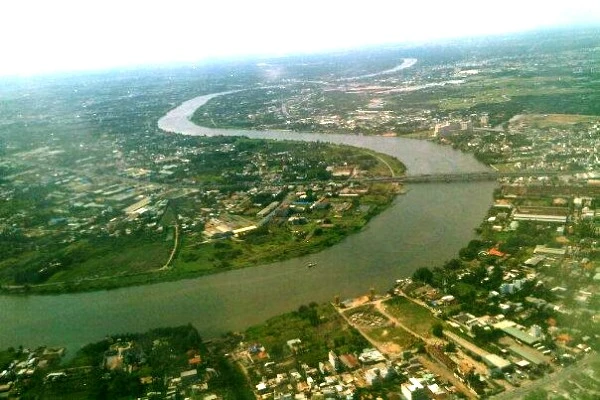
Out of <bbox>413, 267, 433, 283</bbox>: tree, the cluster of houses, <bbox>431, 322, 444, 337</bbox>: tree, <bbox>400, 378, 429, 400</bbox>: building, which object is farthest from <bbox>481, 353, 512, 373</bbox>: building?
<bbox>413, 267, 433, 283</bbox>: tree

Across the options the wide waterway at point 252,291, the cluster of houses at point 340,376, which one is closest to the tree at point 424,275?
the wide waterway at point 252,291

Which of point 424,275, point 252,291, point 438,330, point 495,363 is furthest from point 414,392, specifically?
point 252,291

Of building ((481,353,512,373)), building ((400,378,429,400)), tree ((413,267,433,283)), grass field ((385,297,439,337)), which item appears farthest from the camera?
tree ((413,267,433,283))

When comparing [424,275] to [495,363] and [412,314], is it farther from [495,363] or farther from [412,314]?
[495,363]

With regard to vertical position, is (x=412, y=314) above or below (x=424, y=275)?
below

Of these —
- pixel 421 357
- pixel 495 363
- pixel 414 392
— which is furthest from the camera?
pixel 421 357

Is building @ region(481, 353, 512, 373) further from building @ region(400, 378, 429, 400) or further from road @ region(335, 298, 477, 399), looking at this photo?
building @ region(400, 378, 429, 400)

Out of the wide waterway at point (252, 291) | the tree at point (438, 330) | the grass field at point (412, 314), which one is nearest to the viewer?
the tree at point (438, 330)

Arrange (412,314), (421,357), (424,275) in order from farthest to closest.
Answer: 1. (424,275)
2. (412,314)
3. (421,357)

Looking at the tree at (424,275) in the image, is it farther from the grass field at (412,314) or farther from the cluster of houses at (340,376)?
the cluster of houses at (340,376)
